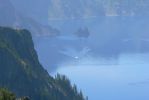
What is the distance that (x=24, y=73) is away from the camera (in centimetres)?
4019

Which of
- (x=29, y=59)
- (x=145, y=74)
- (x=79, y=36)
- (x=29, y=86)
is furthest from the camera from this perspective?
(x=79, y=36)

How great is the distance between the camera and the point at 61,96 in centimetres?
4175

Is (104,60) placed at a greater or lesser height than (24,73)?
greater

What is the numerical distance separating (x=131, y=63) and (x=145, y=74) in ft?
38.2

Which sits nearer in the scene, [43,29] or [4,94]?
[4,94]

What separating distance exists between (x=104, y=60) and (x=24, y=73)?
200 ft

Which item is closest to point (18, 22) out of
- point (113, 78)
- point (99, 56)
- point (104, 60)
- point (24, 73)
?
point (99, 56)

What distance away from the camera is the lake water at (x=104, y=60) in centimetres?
7400

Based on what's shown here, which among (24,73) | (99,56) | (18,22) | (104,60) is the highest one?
(18,22)

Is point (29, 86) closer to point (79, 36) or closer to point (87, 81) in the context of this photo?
point (87, 81)

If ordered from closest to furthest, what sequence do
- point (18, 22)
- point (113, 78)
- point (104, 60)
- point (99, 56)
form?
point (113, 78) → point (104, 60) → point (99, 56) → point (18, 22)

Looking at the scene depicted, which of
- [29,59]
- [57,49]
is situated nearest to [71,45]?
[57,49]

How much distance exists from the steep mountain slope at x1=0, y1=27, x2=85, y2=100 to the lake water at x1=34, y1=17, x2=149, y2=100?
24.8m

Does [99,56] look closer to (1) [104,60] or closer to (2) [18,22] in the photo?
(1) [104,60]
